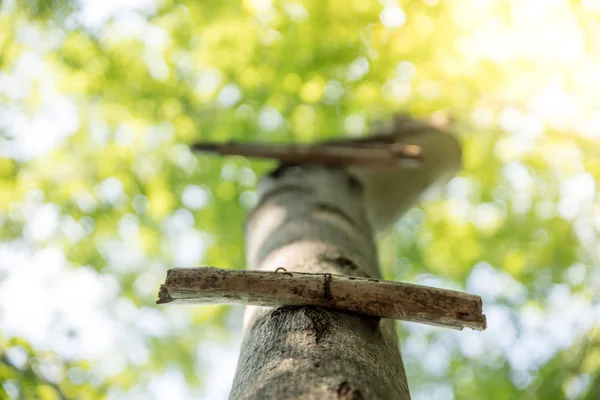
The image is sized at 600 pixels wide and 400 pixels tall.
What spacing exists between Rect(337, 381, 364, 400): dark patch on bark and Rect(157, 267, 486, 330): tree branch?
0.32 meters

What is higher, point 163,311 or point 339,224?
point 163,311

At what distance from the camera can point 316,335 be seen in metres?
1.29

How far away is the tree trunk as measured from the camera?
1133 millimetres

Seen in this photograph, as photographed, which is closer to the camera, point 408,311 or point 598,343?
point 408,311

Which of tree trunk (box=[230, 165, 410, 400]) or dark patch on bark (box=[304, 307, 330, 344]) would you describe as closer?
tree trunk (box=[230, 165, 410, 400])

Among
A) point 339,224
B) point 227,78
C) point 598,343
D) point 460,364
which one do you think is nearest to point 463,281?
point 460,364

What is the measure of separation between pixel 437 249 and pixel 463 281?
54 cm

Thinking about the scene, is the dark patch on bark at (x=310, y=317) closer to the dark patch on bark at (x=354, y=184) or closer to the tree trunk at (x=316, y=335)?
the tree trunk at (x=316, y=335)

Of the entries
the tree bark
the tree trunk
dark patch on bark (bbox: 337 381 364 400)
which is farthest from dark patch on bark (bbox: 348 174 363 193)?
dark patch on bark (bbox: 337 381 364 400)

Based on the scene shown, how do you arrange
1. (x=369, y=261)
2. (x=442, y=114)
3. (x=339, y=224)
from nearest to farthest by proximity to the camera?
(x=369, y=261)
(x=339, y=224)
(x=442, y=114)

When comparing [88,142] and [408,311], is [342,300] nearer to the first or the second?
[408,311]

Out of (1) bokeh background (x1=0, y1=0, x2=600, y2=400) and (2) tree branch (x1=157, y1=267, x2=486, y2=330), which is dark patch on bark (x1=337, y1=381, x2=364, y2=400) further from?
(1) bokeh background (x1=0, y1=0, x2=600, y2=400)

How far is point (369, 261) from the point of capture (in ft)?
7.06

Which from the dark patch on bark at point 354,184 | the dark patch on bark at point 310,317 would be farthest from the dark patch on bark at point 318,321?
the dark patch on bark at point 354,184
